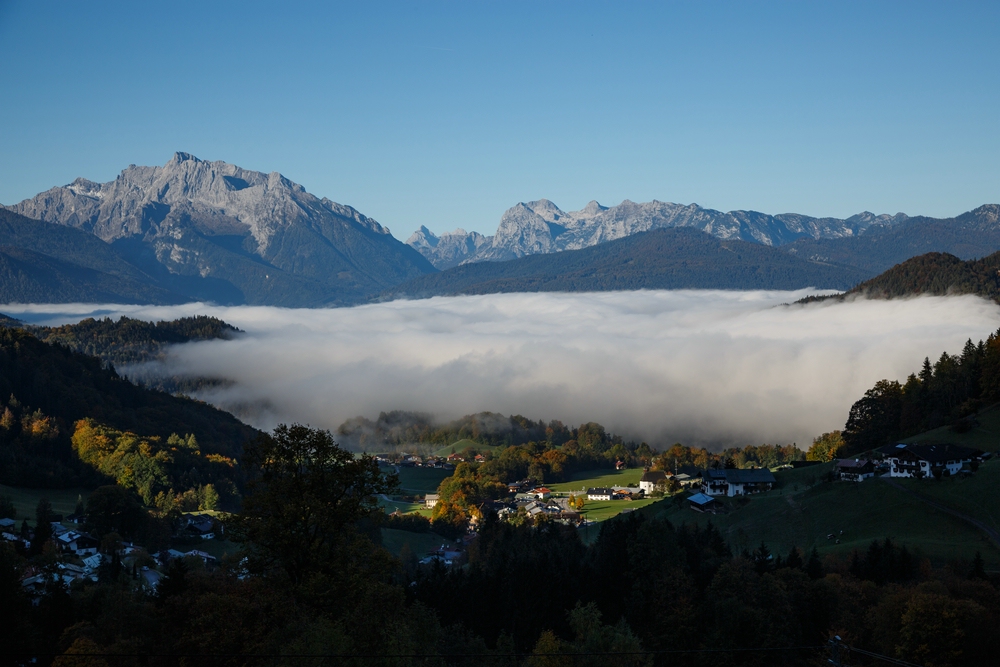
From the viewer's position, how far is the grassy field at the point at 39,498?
247ft

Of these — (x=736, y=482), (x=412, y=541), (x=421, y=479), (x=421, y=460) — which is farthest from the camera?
(x=421, y=460)

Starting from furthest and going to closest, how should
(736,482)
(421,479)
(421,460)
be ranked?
(421,460)
(421,479)
(736,482)

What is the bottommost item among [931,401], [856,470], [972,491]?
[856,470]

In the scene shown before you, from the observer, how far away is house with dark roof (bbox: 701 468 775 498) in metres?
74.4

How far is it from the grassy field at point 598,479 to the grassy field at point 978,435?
4828 cm

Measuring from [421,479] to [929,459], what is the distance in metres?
84.2

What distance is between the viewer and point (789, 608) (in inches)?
1529

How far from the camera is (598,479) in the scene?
409ft

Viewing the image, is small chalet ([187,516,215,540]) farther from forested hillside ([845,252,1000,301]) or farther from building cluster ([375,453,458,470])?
forested hillside ([845,252,1000,301])

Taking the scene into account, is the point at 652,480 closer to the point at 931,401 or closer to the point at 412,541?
the point at 931,401

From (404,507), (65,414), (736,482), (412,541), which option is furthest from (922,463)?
(65,414)

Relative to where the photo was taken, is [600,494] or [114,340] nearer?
[600,494]

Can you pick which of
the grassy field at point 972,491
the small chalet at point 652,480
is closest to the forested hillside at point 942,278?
the small chalet at point 652,480

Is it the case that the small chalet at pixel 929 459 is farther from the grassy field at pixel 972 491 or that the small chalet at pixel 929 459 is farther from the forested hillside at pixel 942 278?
the forested hillside at pixel 942 278
